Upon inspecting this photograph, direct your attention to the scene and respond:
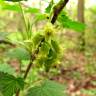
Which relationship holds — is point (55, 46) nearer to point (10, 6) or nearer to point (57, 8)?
point (57, 8)

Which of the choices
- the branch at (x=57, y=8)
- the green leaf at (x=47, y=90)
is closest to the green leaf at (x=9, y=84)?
the green leaf at (x=47, y=90)

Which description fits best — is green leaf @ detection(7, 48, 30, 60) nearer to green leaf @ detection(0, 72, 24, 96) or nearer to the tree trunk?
green leaf @ detection(0, 72, 24, 96)

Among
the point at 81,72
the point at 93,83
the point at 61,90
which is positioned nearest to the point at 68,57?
the point at 81,72

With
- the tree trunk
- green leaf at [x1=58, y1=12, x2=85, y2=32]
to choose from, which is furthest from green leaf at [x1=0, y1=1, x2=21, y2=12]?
the tree trunk

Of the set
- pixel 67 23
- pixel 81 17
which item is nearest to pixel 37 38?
pixel 67 23

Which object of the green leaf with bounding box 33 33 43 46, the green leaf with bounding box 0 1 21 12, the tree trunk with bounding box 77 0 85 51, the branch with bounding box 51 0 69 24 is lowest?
the tree trunk with bounding box 77 0 85 51

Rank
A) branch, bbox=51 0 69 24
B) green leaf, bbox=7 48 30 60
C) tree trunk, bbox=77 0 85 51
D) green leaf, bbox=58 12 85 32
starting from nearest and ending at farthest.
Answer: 1. branch, bbox=51 0 69 24
2. green leaf, bbox=58 12 85 32
3. green leaf, bbox=7 48 30 60
4. tree trunk, bbox=77 0 85 51

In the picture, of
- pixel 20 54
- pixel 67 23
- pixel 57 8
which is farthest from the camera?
pixel 20 54
